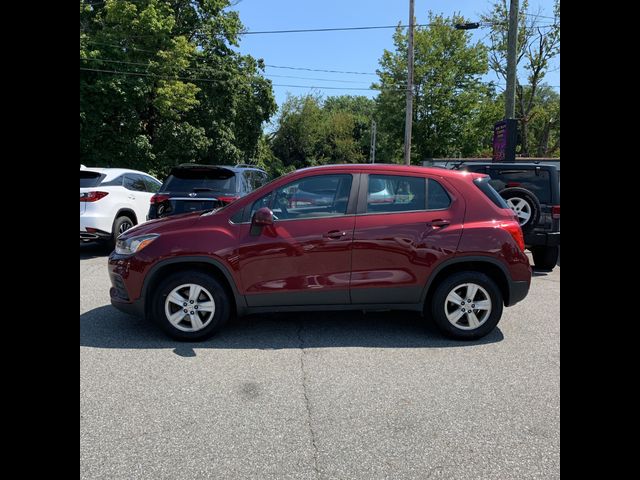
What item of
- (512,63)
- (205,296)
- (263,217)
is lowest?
(205,296)

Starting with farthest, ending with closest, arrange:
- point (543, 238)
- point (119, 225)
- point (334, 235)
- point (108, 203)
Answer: point (119, 225)
point (108, 203)
point (543, 238)
point (334, 235)

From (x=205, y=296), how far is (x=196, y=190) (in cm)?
376

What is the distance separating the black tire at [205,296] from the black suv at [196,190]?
3.36 metres

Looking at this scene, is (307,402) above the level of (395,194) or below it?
below

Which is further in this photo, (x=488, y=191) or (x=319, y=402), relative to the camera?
(x=488, y=191)

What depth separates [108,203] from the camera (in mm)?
8570

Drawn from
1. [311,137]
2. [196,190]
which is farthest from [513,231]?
[311,137]

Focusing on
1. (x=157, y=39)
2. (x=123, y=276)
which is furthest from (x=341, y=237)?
(x=157, y=39)

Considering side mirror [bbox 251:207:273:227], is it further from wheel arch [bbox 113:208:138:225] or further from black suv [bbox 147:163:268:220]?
wheel arch [bbox 113:208:138:225]

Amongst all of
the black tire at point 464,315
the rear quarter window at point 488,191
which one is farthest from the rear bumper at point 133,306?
the rear quarter window at point 488,191

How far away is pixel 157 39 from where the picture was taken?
77.0 ft

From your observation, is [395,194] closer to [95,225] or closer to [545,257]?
[545,257]
